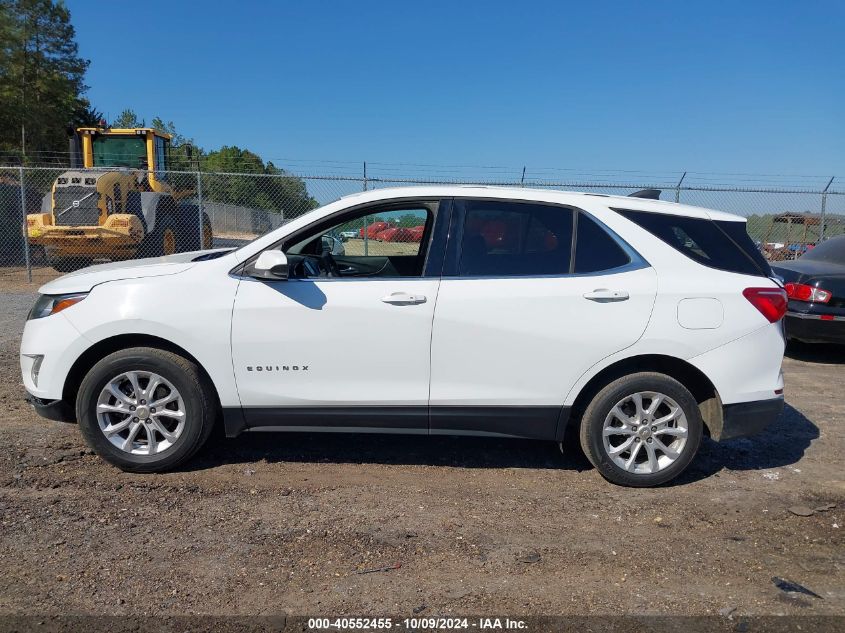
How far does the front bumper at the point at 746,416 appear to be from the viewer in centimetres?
400

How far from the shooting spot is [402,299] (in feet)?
12.7

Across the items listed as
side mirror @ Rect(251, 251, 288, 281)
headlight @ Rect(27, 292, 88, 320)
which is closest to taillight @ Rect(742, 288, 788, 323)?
side mirror @ Rect(251, 251, 288, 281)

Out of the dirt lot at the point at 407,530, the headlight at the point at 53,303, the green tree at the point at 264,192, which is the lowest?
the dirt lot at the point at 407,530

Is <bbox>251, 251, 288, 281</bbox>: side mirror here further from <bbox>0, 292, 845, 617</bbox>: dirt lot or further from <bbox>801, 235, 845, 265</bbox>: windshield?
<bbox>801, 235, 845, 265</bbox>: windshield

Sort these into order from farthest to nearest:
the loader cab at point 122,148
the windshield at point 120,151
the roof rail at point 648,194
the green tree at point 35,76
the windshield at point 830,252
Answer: the green tree at point 35,76 → the windshield at point 120,151 → the loader cab at point 122,148 → the windshield at point 830,252 → the roof rail at point 648,194

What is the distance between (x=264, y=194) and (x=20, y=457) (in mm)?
10034

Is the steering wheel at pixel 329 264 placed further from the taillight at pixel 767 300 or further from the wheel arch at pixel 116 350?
the taillight at pixel 767 300

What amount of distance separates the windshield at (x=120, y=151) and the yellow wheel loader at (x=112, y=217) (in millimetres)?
163

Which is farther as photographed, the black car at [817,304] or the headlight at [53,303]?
the black car at [817,304]

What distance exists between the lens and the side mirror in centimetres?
382

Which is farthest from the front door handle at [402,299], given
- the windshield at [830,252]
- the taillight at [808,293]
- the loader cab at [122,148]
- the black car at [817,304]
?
the loader cab at [122,148]

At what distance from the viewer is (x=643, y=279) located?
12.9ft

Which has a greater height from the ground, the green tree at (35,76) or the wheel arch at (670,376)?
the green tree at (35,76)

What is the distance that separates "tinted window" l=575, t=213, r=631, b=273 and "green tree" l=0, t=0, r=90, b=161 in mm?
30649
